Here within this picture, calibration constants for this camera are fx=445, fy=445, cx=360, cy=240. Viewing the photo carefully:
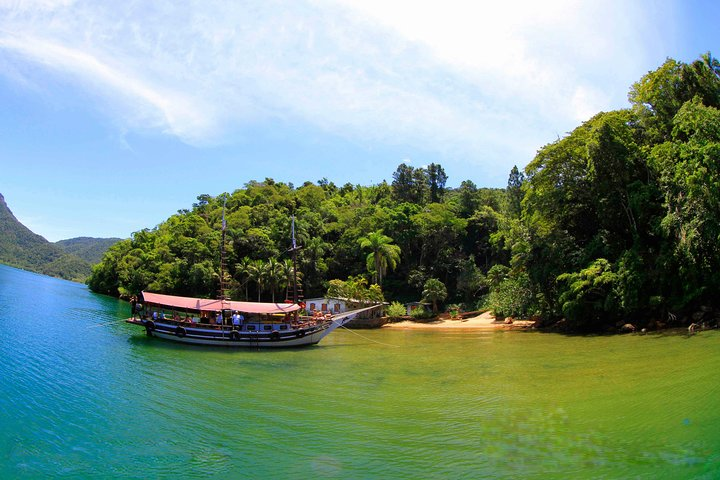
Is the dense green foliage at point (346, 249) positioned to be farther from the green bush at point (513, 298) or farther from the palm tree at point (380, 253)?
the green bush at point (513, 298)

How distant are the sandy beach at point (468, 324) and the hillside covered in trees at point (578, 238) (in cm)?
133

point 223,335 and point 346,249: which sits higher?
point 346,249

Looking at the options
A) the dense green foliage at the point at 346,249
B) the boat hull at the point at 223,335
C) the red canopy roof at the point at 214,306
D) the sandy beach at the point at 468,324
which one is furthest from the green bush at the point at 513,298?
the red canopy roof at the point at 214,306

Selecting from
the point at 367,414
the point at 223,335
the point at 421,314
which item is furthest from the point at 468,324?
the point at 367,414

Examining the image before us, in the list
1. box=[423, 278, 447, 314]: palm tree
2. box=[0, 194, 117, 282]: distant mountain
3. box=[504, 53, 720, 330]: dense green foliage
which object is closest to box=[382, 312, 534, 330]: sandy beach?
box=[423, 278, 447, 314]: palm tree

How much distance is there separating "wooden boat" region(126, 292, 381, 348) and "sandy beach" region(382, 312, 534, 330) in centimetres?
1567

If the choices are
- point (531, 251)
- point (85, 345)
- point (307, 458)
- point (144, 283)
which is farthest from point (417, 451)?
point (144, 283)

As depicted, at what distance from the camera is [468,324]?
43.3 m

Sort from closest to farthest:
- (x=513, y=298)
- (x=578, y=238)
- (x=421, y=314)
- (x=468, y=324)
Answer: (x=578, y=238)
(x=513, y=298)
(x=468, y=324)
(x=421, y=314)

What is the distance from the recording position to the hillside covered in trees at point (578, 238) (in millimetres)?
26891

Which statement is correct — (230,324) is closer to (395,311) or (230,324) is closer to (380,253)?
(395,311)

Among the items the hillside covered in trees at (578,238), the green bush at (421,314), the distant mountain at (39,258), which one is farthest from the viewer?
the distant mountain at (39,258)

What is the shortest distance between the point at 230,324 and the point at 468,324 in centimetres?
2348

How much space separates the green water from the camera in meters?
9.86
